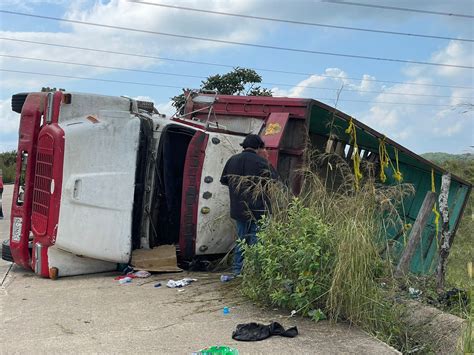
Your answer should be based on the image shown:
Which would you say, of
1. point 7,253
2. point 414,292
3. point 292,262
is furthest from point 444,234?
point 7,253

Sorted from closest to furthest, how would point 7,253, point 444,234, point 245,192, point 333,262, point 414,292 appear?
point 333,262, point 414,292, point 444,234, point 245,192, point 7,253

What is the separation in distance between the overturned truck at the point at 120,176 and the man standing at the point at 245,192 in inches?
14.3

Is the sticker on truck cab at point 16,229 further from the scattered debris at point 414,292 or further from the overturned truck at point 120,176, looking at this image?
the scattered debris at point 414,292

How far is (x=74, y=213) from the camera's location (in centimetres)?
554

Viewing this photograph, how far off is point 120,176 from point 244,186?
4.54 feet

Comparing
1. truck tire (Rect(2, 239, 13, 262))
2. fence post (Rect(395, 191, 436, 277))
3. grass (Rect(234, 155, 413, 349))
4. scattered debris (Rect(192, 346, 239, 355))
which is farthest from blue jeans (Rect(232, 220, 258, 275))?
truck tire (Rect(2, 239, 13, 262))

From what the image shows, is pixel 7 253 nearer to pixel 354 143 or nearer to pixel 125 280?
pixel 125 280

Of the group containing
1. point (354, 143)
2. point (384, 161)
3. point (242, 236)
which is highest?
point (354, 143)

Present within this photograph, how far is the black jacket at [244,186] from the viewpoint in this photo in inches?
214

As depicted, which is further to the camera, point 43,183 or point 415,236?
point 43,183

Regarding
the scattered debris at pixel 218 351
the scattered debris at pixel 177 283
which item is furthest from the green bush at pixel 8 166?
the scattered debris at pixel 218 351

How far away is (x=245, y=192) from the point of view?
17.6 ft

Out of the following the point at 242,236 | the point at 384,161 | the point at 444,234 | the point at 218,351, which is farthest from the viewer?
the point at 384,161

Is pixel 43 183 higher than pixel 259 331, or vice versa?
pixel 43 183
